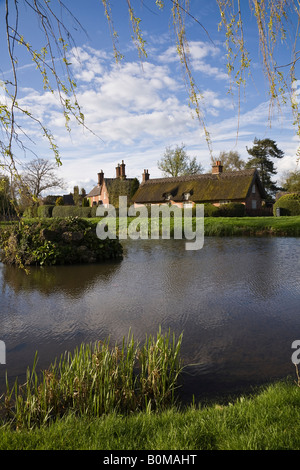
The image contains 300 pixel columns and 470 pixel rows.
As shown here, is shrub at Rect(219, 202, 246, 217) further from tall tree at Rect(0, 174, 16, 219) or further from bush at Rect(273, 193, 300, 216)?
tall tree at Rect(0, 174, 16, 219)

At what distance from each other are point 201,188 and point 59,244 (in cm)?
2814

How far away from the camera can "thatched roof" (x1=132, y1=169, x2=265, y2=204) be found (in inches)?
1423

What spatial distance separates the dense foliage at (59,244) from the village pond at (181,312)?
0.70m

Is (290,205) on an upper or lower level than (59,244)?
upper

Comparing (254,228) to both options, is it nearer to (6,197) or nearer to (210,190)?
(210,190)

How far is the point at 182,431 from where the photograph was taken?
2.74 meters

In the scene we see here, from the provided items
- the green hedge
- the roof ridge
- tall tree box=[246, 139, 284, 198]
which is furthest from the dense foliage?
tall tree box=[246, 139, 284, 198]

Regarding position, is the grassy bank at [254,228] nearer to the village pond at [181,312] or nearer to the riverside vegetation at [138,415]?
the village pond at [181,312]

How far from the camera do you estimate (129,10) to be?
2830mm

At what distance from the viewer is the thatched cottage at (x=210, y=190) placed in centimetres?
3606

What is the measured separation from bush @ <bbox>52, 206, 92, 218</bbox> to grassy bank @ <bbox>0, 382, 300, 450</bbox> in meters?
39.6

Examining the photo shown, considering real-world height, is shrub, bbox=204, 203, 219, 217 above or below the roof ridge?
below

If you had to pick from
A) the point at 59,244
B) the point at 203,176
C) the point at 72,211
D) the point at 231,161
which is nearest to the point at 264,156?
the point at 231,161
